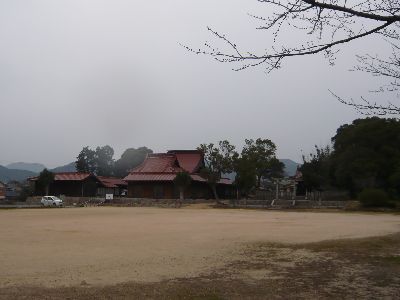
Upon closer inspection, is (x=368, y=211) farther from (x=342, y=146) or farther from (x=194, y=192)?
(x=194, y=192)

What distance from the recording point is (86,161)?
9200 centimetres

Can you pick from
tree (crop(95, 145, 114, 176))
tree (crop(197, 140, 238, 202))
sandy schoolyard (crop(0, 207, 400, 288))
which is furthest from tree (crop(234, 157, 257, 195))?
tree (crop(95, 145, 114, 176))

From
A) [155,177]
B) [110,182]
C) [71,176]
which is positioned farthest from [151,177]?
[110,182]

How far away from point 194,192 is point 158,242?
141 feet

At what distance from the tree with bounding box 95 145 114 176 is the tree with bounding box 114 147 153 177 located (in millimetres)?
1811

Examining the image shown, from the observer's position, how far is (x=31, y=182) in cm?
6203

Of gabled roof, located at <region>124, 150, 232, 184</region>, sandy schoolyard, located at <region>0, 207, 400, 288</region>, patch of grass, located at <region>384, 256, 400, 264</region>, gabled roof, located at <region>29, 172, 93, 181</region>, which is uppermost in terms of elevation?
gabled roof, located at <region>124, 150, 232, 184</region>

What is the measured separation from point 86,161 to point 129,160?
29.5ft

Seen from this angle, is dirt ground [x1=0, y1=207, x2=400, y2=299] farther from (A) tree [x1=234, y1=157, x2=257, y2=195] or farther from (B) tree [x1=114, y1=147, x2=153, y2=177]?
(B) tree [x1=114, y1=147, x2=153, y2=177]

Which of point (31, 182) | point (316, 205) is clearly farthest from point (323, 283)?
point (31, 182)

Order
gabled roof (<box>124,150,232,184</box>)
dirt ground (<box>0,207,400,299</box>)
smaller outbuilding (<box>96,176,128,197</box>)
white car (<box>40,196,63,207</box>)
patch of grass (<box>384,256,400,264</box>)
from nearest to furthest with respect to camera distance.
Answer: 1. dirt ground (<box>0,207,400,299</box>)
2. patch of grass (<box>384,256,400,264</box>)
3. white car (<box>40,196,63,207</box>)
4. gabled roof (<box>124,150,232,184</box>)
5. smaller outbuilding (<box>96,176,128,197</box>)

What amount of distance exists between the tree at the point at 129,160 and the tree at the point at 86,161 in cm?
494

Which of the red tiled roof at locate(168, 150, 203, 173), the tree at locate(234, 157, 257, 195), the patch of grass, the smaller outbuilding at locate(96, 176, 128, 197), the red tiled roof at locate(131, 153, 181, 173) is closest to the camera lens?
the patch of grass

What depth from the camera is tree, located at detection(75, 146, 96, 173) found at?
91062mm
